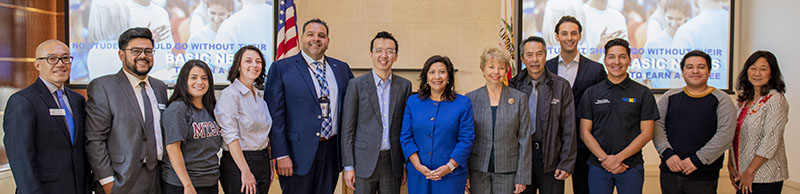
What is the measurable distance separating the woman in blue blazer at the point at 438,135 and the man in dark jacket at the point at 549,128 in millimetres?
478

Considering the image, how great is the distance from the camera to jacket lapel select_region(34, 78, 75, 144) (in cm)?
243

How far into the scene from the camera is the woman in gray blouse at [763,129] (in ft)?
10.5

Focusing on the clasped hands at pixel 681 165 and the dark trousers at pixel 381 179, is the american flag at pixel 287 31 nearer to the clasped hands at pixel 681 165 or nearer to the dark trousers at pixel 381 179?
the dark trousers at pixel 381 179

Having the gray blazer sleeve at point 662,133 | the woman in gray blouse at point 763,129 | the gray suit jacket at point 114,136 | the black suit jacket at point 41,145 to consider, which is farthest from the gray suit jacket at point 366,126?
the woman in gray blouse at point 763,129

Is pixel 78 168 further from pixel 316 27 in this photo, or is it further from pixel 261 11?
pixel 261 11

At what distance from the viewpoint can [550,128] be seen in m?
3.04

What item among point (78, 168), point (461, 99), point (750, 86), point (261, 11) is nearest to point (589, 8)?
point (750, 86)

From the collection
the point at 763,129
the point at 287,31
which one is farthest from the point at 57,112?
the point at 763,129

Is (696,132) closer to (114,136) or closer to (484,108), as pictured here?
(484,108)

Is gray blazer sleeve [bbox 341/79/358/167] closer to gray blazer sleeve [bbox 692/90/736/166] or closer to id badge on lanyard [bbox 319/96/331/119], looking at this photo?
id badge on lanyard [bbox 319/96/331/119]

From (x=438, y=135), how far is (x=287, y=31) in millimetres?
2690

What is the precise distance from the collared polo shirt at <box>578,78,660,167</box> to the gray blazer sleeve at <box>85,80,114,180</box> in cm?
288

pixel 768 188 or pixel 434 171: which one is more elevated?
pixel 434 171

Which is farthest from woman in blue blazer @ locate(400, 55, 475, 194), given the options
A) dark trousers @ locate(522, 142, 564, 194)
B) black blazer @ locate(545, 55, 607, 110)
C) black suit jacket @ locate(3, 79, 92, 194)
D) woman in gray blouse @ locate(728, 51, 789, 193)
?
woman in gray blouse @ locate(728, 51, 789, 193)
